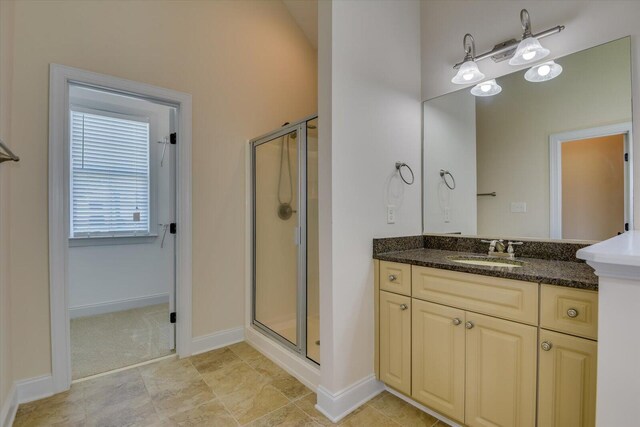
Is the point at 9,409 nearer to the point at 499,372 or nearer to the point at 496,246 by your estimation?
the point at 499,372

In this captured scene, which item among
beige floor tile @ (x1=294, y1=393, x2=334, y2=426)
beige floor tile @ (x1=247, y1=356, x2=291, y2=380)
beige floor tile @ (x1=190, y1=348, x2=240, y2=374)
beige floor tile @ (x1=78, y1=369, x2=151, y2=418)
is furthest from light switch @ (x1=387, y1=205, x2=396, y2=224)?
beige floor tile @ (x1=78, y1=369, x2=151, y2=418)

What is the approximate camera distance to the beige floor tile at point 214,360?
223 centimetres

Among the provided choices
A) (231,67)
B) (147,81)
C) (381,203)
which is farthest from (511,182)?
(147,81)

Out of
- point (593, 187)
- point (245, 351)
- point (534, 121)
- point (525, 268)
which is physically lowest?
point (245, 351)

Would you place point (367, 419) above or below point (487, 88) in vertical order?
below

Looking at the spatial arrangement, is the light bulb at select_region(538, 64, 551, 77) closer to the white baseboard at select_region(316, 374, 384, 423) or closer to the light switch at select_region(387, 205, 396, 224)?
the light switch at select_region(387, 205, 396, 224)

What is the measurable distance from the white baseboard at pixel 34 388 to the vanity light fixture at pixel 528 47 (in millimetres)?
3416

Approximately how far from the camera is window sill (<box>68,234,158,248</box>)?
3.24 m

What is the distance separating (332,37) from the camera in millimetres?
1667

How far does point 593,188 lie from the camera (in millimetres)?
1602

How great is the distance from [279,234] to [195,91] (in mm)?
1375

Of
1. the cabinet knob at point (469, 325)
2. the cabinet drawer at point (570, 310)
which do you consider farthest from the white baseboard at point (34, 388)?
the cabinet drawer at point (570, 310)

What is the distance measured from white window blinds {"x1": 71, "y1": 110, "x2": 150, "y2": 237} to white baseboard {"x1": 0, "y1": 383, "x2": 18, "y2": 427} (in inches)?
76.2

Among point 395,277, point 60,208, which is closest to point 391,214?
point 395,277
